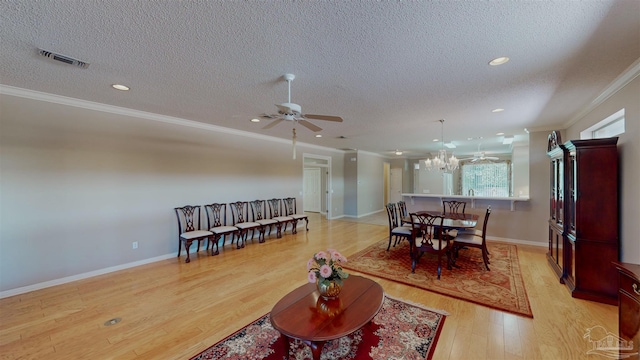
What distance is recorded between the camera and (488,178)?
34.5 ft

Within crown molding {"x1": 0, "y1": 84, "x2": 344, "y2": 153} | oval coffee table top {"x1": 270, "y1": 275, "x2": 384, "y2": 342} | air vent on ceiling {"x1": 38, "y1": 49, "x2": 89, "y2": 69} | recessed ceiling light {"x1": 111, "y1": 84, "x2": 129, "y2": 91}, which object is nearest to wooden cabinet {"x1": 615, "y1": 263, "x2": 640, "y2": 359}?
oval coffee table top {"x1": 270, "y1": 275, "x2": 384, "y2": 342}

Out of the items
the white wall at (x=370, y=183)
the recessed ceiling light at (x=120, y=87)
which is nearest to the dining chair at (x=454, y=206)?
the white wall at (x=370, y=183)

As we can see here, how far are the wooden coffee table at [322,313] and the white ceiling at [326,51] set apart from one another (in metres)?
2.18

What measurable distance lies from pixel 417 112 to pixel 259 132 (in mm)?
3523

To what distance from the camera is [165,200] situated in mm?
4457

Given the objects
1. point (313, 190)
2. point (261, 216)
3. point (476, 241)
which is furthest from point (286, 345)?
point (313, 190)

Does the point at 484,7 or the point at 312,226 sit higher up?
the point at 484,7

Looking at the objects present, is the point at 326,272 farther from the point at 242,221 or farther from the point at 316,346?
the point at 242,221

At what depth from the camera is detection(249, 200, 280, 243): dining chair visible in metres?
5.63

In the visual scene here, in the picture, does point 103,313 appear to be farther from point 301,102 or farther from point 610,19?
point 610,19

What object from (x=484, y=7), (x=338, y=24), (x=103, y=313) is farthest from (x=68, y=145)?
(x=484, y=7)

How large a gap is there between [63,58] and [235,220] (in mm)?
3883

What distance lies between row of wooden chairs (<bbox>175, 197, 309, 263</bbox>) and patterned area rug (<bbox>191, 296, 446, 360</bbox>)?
2.57 meters

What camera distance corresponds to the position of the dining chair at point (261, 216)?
18.5ft
